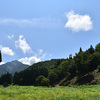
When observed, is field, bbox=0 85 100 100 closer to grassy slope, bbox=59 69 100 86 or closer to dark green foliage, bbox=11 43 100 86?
grassy slope, bbox=59 69 100 86

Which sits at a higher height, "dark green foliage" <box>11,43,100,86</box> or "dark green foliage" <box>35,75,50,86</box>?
"dark green foliage" <box>11,43,100,86</box>

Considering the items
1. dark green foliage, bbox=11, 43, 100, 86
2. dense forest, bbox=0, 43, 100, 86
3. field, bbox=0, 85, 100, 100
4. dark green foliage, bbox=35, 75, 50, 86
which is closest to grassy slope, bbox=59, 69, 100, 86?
dense forest, bbox=0, 43, 100, 86

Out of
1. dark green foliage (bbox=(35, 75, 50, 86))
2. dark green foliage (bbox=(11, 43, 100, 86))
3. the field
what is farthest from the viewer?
dark green foliage (bbox=(35, 75, 50, 86))

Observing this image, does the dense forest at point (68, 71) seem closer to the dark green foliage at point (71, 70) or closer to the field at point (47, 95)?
the dark green foliage at point (71, 70)

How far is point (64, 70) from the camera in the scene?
103 m

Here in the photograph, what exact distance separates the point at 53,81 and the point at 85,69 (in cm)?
3302

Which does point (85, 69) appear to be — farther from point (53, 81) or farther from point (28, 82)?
point (28, 82)

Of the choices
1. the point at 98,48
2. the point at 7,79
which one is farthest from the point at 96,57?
the point at 7,79

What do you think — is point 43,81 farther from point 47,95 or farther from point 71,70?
point 47,95

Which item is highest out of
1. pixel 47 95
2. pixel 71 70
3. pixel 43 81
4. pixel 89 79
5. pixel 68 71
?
pixel 71 70

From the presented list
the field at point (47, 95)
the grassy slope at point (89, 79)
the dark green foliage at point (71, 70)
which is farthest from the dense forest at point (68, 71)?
the field at point (47, 95)

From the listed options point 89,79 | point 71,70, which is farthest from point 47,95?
point 71,70

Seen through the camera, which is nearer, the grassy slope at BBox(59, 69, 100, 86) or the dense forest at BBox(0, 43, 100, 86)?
the grassy slope at BBox(59, 69, 100, 86)

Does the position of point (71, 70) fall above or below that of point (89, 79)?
above
